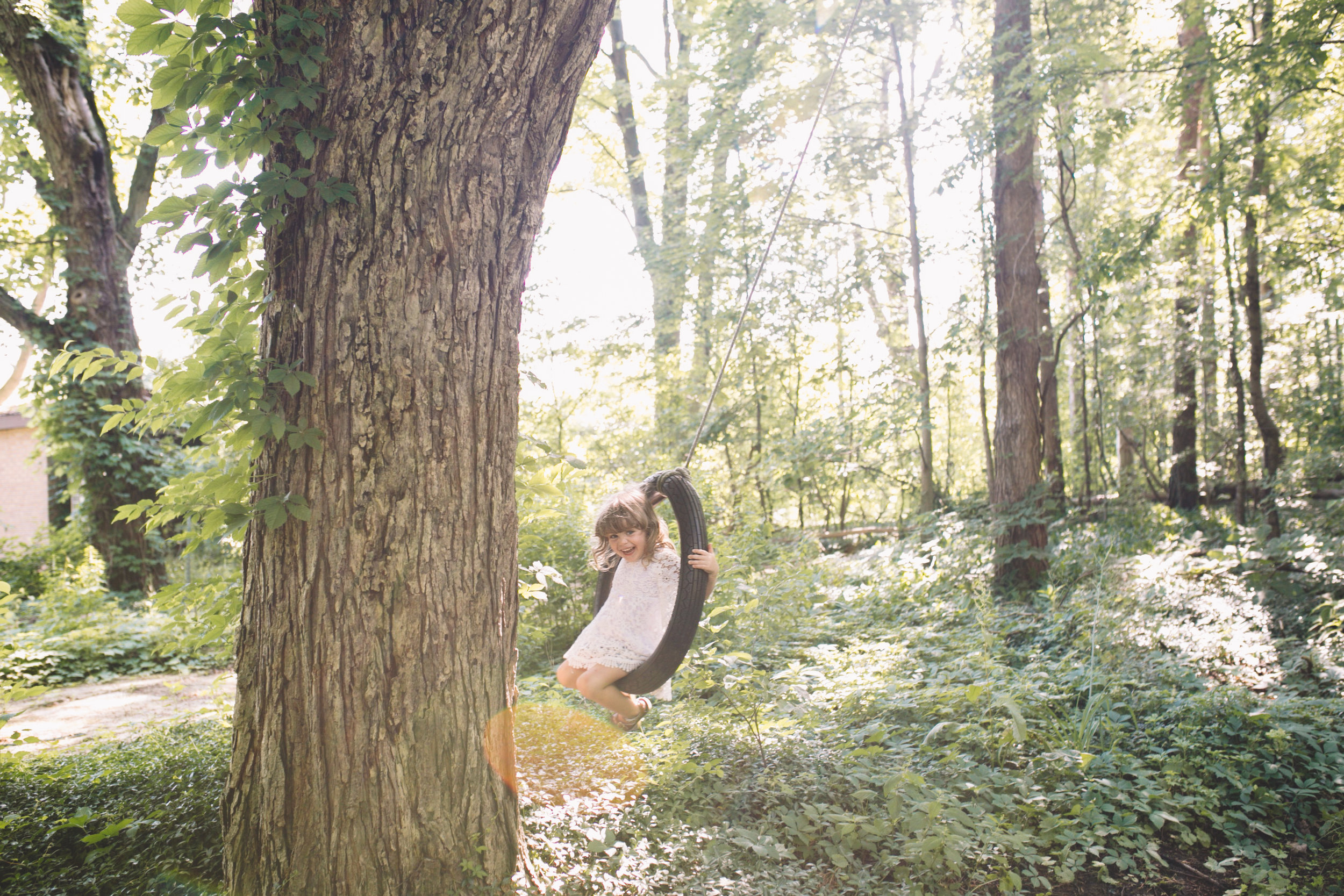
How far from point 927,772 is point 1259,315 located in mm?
6196

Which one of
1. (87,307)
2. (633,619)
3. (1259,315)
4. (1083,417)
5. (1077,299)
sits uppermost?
(87,307)

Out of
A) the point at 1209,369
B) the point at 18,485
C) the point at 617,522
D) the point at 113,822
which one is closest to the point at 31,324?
the point at 113,822

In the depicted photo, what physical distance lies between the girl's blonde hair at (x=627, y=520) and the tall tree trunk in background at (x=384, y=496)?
5.12 ft

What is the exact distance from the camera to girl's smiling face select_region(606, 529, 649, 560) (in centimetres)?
374

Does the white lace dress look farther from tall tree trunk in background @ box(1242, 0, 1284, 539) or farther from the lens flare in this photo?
tall tree trunk in background @ box(1242, 0, 1284, 539)

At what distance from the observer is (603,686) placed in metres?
3.49

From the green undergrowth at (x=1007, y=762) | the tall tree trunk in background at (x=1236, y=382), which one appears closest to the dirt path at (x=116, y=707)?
the green undergrowth at (x=1007, y=762)

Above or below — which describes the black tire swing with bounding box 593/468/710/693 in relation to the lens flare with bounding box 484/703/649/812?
above

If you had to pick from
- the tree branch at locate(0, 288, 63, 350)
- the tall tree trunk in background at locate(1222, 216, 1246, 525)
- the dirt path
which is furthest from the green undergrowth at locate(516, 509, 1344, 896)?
the tree branch at locate(0, 288, 63, 350)

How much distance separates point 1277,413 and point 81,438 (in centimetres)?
1395

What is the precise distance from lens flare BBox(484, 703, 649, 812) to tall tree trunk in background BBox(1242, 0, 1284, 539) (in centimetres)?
598

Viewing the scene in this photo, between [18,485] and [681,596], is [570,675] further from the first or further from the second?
[18,485]

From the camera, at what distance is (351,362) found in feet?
6.77

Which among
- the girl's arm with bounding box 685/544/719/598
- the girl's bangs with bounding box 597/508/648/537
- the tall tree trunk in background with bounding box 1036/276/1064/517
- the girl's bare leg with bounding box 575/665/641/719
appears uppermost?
the tall tree trunk in background with bounding box 1036/276/1064/517
